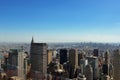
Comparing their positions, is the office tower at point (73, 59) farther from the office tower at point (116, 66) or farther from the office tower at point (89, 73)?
the office tower at point (116, 66)

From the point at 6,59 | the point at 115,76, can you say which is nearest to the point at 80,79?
the point at 115,76

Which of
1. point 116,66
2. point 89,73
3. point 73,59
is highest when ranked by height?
point 73,59

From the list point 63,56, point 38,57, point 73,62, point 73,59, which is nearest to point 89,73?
point 73,62

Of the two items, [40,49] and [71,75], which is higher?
[40,49]

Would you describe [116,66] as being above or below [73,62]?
below

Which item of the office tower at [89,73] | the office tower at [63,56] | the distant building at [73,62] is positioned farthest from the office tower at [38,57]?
the office tower at [63,56]

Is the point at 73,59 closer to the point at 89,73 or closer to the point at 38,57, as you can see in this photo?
the point at 89,73

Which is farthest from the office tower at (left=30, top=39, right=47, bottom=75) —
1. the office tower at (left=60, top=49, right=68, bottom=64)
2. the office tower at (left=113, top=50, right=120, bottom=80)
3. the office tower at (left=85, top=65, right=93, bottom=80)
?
the office tower at (left=60, top=49, right=68, bottom=64)

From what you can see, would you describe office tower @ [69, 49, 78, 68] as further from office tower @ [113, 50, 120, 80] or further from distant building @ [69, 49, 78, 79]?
office tower @ [113, 50, 120, 80]

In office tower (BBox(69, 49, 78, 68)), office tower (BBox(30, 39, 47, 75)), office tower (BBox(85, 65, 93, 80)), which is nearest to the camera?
office tower (BBox(30, 39, 47, 75))

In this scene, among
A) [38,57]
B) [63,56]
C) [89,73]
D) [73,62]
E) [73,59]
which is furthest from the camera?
[63,56]

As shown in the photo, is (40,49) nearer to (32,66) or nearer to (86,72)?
(32,66)
